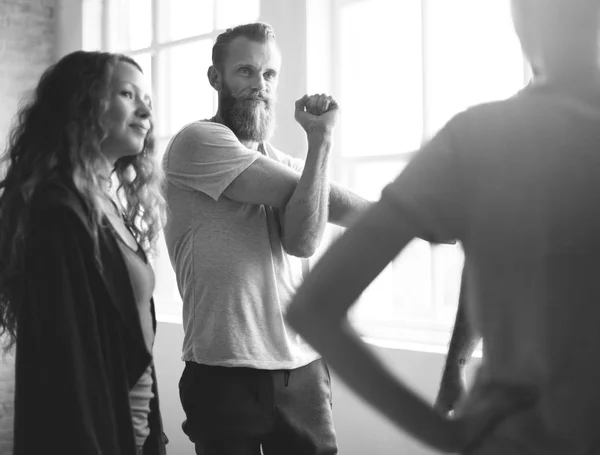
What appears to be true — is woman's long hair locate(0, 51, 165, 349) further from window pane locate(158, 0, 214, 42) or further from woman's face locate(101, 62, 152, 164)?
window pane locate(158, 0, 214, 42)

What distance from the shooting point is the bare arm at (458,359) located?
30.6 inches

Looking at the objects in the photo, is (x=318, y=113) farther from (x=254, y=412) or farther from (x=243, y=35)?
(x=254, y=412)

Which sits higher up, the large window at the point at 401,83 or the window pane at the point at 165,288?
the large window at the point at 401,83

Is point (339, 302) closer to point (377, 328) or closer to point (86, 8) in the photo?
point (377, 328)

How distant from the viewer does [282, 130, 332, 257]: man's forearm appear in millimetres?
1802

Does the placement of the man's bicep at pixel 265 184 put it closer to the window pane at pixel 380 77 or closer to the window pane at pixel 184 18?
the window pane at pixel 380 77

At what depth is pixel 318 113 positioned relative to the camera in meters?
1.84

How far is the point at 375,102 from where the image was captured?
371 centimetres

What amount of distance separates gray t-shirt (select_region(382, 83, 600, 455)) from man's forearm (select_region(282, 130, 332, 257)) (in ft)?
3.82

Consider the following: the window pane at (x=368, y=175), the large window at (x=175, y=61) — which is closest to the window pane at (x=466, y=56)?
the window pane at (x=368, y=175)

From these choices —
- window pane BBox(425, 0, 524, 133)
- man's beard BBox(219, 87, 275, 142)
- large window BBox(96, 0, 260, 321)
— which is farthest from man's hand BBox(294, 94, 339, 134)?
large window BBox(96, 0, 260, 321)

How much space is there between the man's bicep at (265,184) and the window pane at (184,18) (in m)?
3.26

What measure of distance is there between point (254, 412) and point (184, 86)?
3.60 meters

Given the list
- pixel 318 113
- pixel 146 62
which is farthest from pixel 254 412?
pixel 146 62
